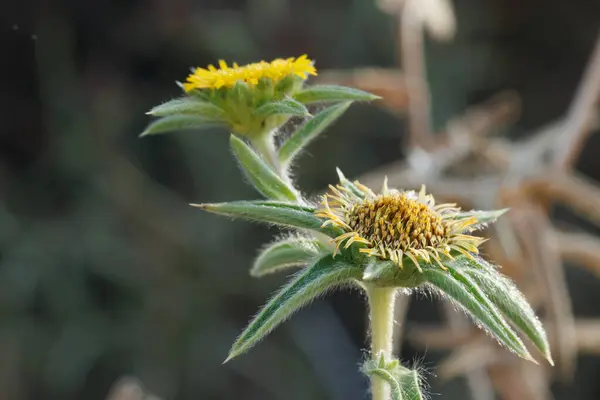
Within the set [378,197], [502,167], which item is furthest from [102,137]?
[378,197]

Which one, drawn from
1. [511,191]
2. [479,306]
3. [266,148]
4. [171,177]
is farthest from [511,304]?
[171,177]

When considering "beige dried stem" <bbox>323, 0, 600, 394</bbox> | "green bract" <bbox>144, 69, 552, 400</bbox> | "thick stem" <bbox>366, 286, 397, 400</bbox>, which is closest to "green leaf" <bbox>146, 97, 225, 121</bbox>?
"green bract" <bbox>144, 69, 552, 400</bbox>

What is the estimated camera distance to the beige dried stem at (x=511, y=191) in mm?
1074

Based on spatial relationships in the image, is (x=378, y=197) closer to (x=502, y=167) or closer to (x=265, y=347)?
(x=502, y=167)

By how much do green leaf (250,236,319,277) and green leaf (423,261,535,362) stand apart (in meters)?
0.12

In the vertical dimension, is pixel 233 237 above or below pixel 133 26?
below

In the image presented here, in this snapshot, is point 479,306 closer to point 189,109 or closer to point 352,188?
point 352,188

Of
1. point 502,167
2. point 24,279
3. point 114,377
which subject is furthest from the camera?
point 114,377

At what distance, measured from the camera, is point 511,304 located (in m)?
0.50

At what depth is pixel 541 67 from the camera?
2773mm

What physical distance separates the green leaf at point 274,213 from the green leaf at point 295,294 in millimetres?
28

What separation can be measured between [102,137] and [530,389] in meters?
1.75

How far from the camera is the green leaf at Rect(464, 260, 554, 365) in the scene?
0.49 m

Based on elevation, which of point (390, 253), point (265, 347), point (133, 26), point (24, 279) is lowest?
point (390, 253)
